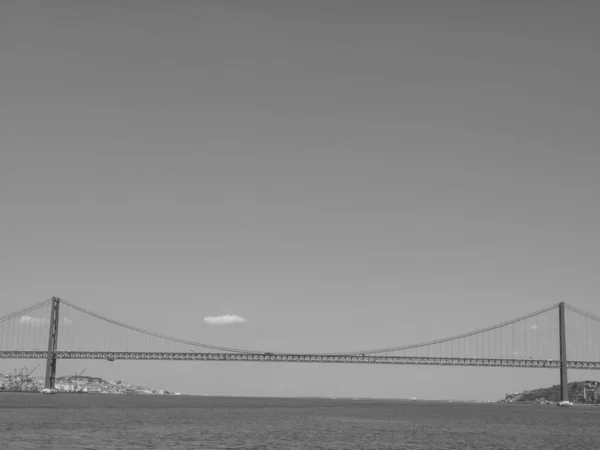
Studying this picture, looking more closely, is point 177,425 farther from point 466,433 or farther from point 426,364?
point 426,364

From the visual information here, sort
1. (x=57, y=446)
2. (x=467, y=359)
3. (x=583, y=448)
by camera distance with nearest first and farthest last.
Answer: (x=57, y=446)
(x=583, y=448)
(x=467, y=359)

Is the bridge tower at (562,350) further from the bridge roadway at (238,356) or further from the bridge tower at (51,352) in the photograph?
the bridge tower at (51,352)

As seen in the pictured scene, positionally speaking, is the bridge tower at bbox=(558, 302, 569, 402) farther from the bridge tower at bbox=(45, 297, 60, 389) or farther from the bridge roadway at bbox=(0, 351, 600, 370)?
the bridge tower at bbox=(45, 297, 60, 389)

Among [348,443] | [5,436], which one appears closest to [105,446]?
[5,436]

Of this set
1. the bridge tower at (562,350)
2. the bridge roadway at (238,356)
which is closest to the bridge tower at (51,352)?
the bridge roadway at (238,356)

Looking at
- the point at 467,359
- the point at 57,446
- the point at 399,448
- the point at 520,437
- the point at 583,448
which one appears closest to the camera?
the point at 57,446

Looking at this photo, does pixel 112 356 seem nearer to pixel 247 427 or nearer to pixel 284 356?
pixel 284 356

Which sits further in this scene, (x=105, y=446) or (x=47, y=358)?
(x=47, y=358)

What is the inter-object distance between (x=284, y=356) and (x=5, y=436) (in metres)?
94.1

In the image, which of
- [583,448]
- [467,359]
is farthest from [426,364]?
[583,448]

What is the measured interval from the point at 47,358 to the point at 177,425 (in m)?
83.7

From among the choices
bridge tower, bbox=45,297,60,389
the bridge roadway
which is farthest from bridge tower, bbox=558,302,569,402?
bridge tower, bbox=45,297,60,389

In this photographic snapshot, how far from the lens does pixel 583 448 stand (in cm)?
5397

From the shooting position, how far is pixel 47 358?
141m
